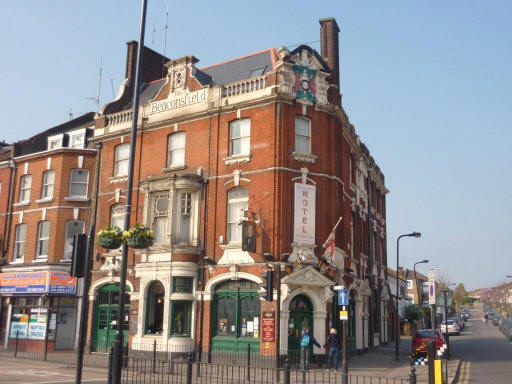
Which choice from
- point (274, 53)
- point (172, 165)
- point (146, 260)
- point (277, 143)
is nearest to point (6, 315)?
point (146, 260)

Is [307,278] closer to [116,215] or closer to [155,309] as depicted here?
[155,309]

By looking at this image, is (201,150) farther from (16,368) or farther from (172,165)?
(16,368)

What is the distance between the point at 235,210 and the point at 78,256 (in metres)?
14.2

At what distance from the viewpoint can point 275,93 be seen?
81.1 feet

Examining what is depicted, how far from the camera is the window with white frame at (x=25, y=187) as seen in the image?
32781 mm

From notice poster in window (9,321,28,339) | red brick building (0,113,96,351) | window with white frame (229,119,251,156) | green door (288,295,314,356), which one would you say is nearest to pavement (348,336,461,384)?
green door (288,295,314,356)

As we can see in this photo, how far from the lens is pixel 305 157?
25.0 metres

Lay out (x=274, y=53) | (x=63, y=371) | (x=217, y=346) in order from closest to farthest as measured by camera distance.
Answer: (x=63, y=371)
(x=217, y=346)
(x=274, y=53)

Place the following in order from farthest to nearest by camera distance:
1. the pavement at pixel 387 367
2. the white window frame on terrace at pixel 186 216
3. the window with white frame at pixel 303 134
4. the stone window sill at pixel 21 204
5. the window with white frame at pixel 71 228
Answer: the stone window sill at pixel 21 204 < the window with white frame at pixel 71 228 < the white window frame on terrace at pixel 186 216 < the window with white frame at pixel 303 134 < the pavement at pixel 387 367

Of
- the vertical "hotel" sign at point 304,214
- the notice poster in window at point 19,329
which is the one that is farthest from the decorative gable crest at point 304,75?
the notice poster in window at point 19,329

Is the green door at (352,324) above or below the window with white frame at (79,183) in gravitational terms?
below

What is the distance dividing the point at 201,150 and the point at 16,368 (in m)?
12.8

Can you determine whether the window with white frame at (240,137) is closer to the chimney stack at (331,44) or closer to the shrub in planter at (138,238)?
the chimney stack at (331,44)

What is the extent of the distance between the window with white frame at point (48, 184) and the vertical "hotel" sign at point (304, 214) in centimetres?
1600
